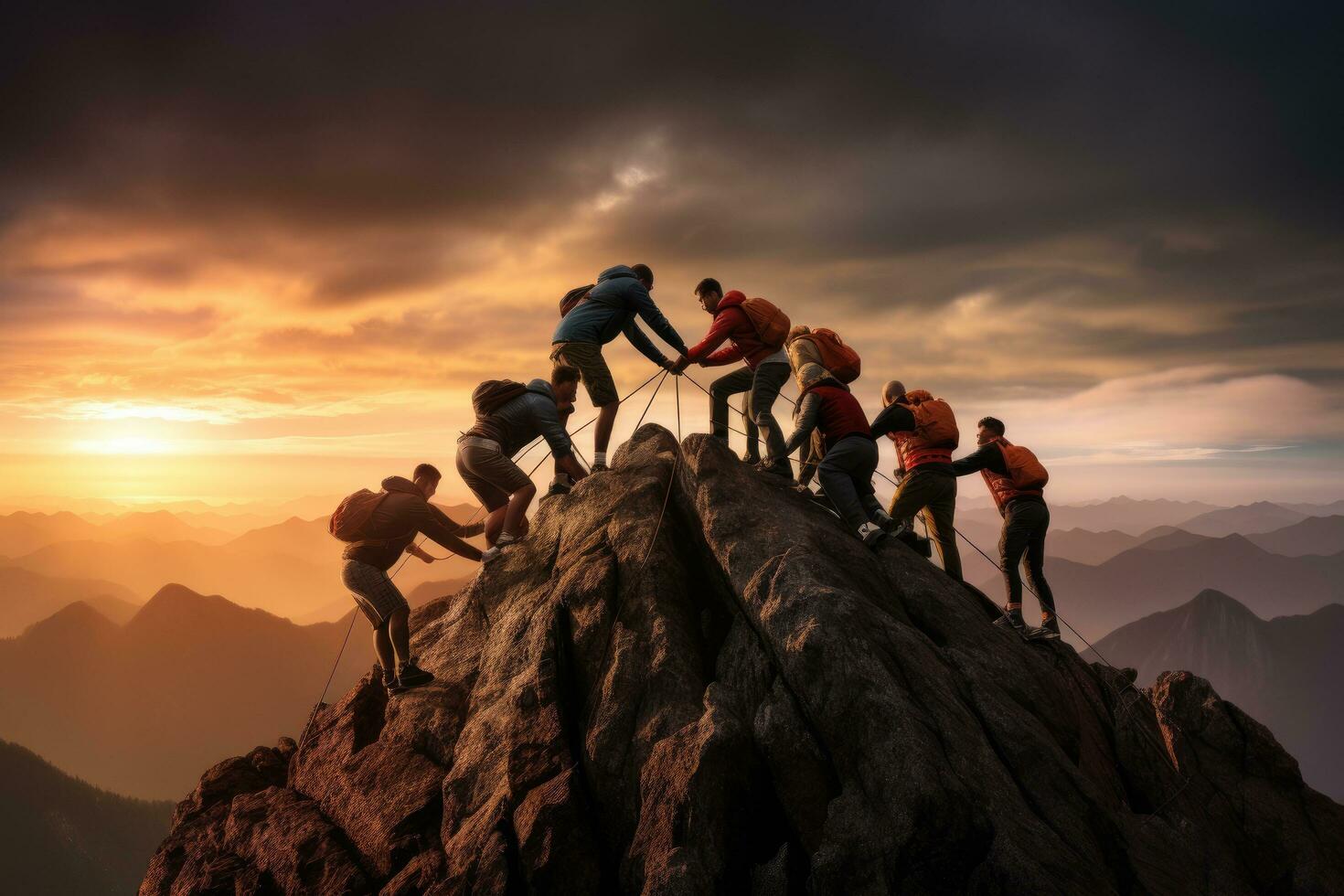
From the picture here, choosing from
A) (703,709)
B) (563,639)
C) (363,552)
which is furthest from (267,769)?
(703,709)

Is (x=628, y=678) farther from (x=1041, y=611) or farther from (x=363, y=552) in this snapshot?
(x=1041, y=611)

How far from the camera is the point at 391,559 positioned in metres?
14.1

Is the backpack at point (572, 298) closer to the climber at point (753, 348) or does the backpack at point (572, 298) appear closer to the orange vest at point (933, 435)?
the climber at point (753, 348)

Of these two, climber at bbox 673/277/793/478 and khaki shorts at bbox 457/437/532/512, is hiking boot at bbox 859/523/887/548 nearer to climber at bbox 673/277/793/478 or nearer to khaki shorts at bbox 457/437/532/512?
climber at bbox 673/277/793/478

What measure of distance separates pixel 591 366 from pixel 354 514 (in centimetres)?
562

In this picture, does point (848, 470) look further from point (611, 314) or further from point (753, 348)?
point (611, 314)

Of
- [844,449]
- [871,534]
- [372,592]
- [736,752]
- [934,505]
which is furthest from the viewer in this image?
[934,505]

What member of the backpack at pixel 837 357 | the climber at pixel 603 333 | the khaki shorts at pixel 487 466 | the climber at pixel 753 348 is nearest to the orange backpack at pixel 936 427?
the backpack at pixel 837 357

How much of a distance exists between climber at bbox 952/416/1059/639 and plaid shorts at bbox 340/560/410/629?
12.0 metres

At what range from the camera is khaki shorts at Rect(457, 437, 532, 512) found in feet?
45.5

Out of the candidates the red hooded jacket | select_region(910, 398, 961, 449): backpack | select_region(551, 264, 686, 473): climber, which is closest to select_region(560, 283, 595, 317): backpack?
select_region(551, 264, 686, 473): climber

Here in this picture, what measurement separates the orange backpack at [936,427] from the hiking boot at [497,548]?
8836 millimetres

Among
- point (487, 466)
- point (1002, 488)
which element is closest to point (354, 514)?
point (487, 466)

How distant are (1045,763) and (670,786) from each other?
5.09 metres
